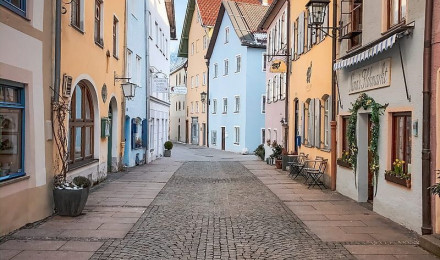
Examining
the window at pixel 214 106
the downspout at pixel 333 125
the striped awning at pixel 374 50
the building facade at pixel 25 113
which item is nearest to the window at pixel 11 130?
the building facade at pixel 25 113

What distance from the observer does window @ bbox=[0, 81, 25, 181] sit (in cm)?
749

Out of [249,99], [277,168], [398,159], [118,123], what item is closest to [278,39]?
[277,168]

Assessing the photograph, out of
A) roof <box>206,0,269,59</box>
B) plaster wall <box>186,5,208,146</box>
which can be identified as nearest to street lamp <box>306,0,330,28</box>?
roof <box>206,0,269,59</box>

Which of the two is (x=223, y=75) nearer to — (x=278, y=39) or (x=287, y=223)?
(x=278, y=39)

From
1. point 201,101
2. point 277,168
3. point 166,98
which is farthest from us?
point 201,101

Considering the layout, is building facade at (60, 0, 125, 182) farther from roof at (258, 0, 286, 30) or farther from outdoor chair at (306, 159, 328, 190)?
Answer: roof at (258, 0, 286, 30)

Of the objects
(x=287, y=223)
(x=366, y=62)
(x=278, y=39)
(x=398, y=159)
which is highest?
(x=278, y=39)

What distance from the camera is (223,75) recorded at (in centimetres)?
3934

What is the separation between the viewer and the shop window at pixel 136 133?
20328mm

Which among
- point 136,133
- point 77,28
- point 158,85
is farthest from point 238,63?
point 77,28

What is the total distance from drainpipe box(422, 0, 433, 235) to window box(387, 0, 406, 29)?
1.11m

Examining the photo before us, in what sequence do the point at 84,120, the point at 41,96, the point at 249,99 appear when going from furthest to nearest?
the point at 249,99 → the point at 84,120 → the point at 41,96

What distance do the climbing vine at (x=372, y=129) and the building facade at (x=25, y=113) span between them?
6460 mm

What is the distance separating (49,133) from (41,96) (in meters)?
0.74
